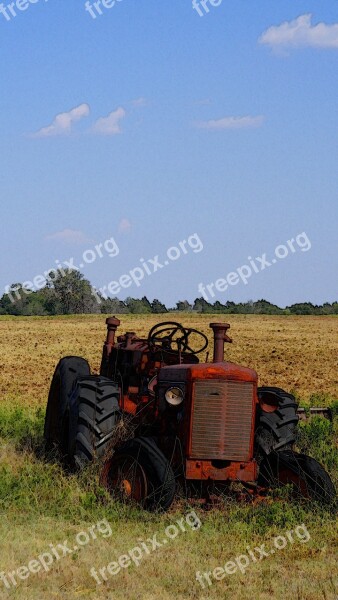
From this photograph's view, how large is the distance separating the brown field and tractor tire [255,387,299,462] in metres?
7.99

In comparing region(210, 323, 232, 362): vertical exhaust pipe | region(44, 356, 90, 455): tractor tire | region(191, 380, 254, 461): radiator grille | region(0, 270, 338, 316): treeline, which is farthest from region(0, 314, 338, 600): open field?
region(0, 270, 338, 316): treeline

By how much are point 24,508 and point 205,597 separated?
9.31 feet

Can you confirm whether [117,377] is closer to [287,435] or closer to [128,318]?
[287,435]

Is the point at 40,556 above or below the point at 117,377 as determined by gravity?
below

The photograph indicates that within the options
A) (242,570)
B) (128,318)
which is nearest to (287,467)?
(242,570)

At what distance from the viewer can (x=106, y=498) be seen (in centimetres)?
853

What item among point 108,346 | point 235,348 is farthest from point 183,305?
point 108,346

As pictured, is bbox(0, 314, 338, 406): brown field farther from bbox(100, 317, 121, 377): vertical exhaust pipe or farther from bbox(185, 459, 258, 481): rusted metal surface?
bbox(185, 459, 258, 481): rusted metal surface

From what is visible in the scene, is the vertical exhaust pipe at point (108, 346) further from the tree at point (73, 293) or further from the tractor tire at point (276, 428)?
the tree at point (73, 293)

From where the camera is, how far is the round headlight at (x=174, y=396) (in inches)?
353

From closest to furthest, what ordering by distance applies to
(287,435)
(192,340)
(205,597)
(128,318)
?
(205,597)
(287,435)
(192,340)
(128,318)

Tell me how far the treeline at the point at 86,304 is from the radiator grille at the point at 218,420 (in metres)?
48.9

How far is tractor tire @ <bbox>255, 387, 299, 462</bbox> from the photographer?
959 centimetres

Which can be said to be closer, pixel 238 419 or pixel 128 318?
pixel 238 419
